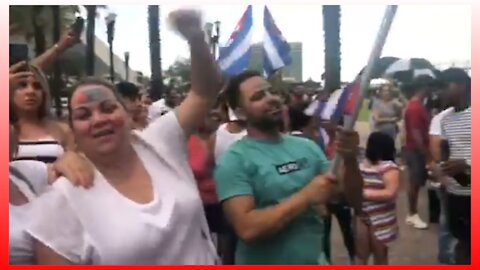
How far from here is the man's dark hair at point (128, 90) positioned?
1.97 metres

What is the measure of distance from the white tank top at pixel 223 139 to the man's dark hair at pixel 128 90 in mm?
317

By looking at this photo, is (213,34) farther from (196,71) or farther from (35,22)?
(35,22)

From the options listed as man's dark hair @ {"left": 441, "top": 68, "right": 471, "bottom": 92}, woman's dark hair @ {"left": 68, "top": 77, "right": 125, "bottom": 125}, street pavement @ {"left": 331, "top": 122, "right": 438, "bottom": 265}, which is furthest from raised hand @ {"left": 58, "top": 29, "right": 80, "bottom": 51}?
man's dark hair @ {"left": 441, "top": 68, "right": 471, "bottom": 92}

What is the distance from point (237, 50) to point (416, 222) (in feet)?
3.39

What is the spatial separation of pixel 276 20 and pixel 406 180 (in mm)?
1072

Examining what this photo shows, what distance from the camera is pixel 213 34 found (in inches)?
82.9

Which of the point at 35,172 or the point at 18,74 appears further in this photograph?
the point at 18,74

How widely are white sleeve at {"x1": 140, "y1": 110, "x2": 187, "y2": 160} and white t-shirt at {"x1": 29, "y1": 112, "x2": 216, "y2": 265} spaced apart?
0.02m

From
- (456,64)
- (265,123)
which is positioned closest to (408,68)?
(456,64)

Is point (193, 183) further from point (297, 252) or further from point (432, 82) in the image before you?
point (432, 82)

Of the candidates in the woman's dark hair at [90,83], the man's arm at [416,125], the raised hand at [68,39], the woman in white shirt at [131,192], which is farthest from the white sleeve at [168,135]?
the man's arm at [416,125]

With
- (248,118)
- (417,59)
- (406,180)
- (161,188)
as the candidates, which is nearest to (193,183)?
(161,188)

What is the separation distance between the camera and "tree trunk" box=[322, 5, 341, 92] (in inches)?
82.8

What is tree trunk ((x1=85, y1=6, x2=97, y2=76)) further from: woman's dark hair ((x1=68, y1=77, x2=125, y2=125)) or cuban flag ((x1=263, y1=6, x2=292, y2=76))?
cuban flag ((x1=263, y1=6, x2=292, y2=76))
